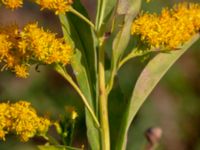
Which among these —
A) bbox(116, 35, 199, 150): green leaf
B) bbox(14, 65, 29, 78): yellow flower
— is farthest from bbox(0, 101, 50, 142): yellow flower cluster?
bbox(116, 35, 199, 150): green leaf

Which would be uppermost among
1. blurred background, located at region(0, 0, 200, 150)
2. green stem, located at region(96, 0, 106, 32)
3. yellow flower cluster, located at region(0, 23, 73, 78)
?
green stem, located at region(96, 0, 106, 32)

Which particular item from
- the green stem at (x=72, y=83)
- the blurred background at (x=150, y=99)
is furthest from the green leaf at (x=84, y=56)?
the blurred background at (x=150, y=99)

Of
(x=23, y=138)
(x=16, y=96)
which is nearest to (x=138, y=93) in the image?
(x=23, y=138)

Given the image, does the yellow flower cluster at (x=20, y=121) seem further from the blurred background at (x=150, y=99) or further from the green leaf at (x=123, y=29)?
the blurred background at (x=150, y=99)

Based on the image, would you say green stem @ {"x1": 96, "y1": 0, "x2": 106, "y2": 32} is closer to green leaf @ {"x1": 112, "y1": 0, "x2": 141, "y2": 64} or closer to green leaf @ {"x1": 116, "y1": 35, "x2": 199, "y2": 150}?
green leaf @ {"x1": 112, "y1": 0, "x2": 141, "y2": 64}

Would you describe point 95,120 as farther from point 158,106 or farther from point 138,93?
point 158,106
